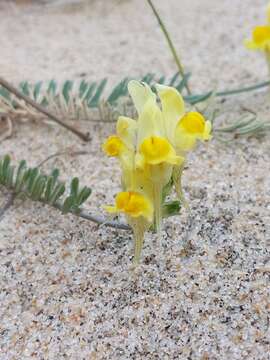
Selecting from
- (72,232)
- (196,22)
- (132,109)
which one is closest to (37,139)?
(132,109)

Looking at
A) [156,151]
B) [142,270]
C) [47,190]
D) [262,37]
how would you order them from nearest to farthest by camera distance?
[156,151] → [142,270] → [47,190] → [262,37]

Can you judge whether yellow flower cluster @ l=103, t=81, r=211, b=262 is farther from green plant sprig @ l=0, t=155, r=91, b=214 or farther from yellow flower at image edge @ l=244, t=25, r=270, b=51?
yellow flower at image edge @ l=244, t=25, r=270, b=51

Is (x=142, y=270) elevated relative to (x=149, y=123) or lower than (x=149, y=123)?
lower

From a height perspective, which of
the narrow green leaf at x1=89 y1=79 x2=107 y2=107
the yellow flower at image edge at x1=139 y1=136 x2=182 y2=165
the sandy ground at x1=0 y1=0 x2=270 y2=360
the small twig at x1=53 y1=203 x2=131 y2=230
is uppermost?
the yellow flower at image edge at x1=139 y1=136 x2=182 y2=165

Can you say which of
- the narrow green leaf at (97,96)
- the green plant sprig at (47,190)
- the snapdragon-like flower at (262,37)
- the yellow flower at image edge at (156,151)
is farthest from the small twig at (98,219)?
the snapdragon-like flower at (262,37)

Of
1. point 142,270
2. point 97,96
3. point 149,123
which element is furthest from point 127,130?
point 97,96

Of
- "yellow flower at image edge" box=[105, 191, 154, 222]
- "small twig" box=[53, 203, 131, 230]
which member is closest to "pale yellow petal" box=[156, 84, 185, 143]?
"yellow flower at image edge" box=[105, 191, 154, 222]

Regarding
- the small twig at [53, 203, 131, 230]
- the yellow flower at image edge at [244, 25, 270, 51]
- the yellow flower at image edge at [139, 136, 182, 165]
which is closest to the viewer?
the yellow flower at image edge at [139, 136, 182, 165]

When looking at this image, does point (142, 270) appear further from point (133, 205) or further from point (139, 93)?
point (139, 93)

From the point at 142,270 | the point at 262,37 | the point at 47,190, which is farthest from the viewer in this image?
the point at 262,37
